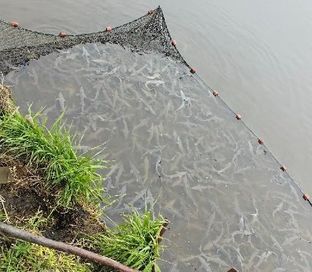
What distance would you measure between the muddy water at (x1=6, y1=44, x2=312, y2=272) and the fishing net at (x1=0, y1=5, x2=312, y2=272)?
0.01m

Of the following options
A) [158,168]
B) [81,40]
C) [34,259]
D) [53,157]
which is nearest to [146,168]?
[158,168]

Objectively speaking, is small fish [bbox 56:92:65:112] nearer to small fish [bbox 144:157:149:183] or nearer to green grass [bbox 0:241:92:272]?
small fish [bbox 144:157:149:183]

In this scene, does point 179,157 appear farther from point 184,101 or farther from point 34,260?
point 34,260

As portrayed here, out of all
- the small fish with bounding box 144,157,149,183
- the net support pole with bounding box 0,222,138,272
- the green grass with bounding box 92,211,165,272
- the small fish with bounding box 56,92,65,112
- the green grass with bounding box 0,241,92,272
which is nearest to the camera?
the net support pole with bounding box 0,222,138,272

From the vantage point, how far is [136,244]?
360 centimetres

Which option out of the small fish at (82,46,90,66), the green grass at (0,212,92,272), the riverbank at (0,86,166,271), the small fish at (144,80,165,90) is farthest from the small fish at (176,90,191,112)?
the green grass at (0,212,92,272)

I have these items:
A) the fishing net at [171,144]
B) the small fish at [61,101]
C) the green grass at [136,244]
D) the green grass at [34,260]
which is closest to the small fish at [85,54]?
the fishing net at [171,144]

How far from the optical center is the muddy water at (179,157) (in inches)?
176

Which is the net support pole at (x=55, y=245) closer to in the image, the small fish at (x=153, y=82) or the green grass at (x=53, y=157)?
the green grass at (x=53, y=157)

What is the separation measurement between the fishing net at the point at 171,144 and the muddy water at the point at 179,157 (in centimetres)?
1

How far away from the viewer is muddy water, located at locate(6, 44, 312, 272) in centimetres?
446

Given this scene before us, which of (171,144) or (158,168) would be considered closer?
(158,168)

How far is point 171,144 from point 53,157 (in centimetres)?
156

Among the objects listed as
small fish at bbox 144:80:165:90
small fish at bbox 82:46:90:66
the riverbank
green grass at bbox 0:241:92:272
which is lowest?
green grass at bbox 0:241:92:272
